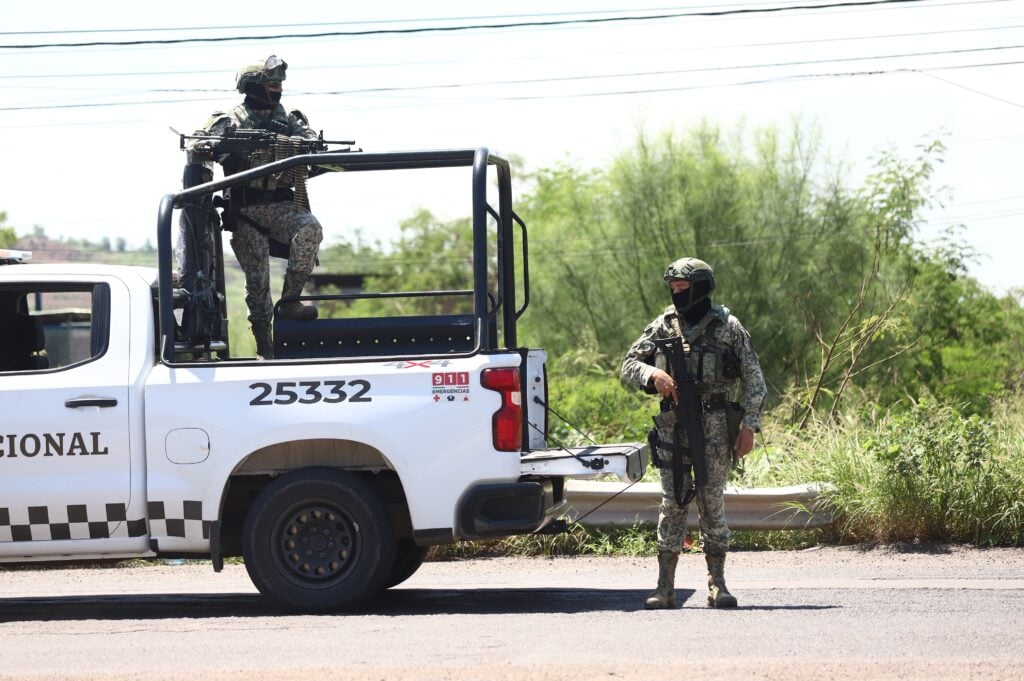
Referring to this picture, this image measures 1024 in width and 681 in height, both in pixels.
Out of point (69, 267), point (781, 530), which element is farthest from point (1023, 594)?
point (69, 267)

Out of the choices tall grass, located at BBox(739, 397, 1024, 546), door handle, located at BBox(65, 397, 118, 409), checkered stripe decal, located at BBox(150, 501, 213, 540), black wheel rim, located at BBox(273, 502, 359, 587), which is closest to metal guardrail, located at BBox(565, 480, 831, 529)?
tall grass, located at BBox(739, 397, 1024, 546)

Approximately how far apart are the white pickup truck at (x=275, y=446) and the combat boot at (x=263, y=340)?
589 mm

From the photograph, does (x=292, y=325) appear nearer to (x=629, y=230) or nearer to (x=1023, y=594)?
(x=1023, y=594)

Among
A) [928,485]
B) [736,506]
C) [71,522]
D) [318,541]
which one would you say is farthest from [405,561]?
[928,485]

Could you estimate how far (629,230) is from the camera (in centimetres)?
3122

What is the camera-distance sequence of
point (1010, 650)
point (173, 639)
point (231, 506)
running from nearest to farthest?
point (1010, 650) < point (173, 639) < point (231, 506)

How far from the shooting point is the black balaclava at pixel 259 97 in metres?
8.48

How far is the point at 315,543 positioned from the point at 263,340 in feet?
4.84

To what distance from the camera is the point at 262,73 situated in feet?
27.7

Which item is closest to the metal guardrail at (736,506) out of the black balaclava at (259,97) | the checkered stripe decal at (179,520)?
the checkered stripe decal at (179,520)

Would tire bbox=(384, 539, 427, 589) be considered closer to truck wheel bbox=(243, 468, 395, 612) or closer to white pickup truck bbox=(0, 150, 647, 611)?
white pickup truck bbox=(0, 150, 647, 611)

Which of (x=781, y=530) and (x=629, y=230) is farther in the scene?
(x=629, y=230)

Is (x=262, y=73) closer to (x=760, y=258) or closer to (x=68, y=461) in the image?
(x=68, y=461)

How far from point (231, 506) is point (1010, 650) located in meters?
4.14
